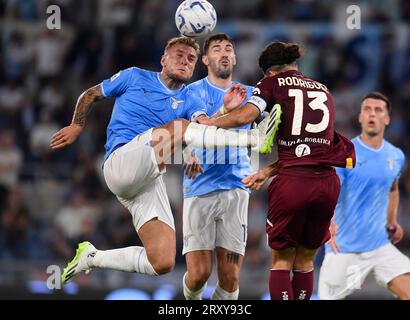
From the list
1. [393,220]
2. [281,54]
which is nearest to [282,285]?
[281,54]

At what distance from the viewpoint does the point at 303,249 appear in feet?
27.0

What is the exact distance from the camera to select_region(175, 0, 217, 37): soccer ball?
8914 mm

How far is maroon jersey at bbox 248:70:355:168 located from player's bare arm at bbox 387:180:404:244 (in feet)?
7.13

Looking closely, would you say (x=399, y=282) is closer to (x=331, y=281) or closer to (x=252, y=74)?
(x=331, y=281)

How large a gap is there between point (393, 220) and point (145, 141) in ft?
10.4

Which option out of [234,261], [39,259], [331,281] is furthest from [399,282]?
[39,259]

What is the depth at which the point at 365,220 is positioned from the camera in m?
9.76

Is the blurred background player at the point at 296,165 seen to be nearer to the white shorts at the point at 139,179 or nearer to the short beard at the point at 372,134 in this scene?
the white shorts at the point at 139,179

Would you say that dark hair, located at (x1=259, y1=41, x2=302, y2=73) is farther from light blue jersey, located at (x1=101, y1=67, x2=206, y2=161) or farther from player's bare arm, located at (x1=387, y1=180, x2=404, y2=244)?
player's bare arm, located at (x1=387, y1=180, x2=404, y2=244)

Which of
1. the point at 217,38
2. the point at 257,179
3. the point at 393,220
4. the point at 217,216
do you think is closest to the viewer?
the point at 257,179

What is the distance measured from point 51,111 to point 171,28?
2.58 metres

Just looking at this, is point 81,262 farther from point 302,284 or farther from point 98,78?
point 98,78

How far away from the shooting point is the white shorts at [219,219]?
9.11 m

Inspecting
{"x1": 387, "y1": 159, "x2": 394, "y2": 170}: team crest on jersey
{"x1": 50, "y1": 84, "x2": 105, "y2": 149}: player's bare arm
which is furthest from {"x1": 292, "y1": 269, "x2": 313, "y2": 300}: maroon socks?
{"x1": 50, "y1": 84, "x2": 105, "y2": 149}: player's bare arm
